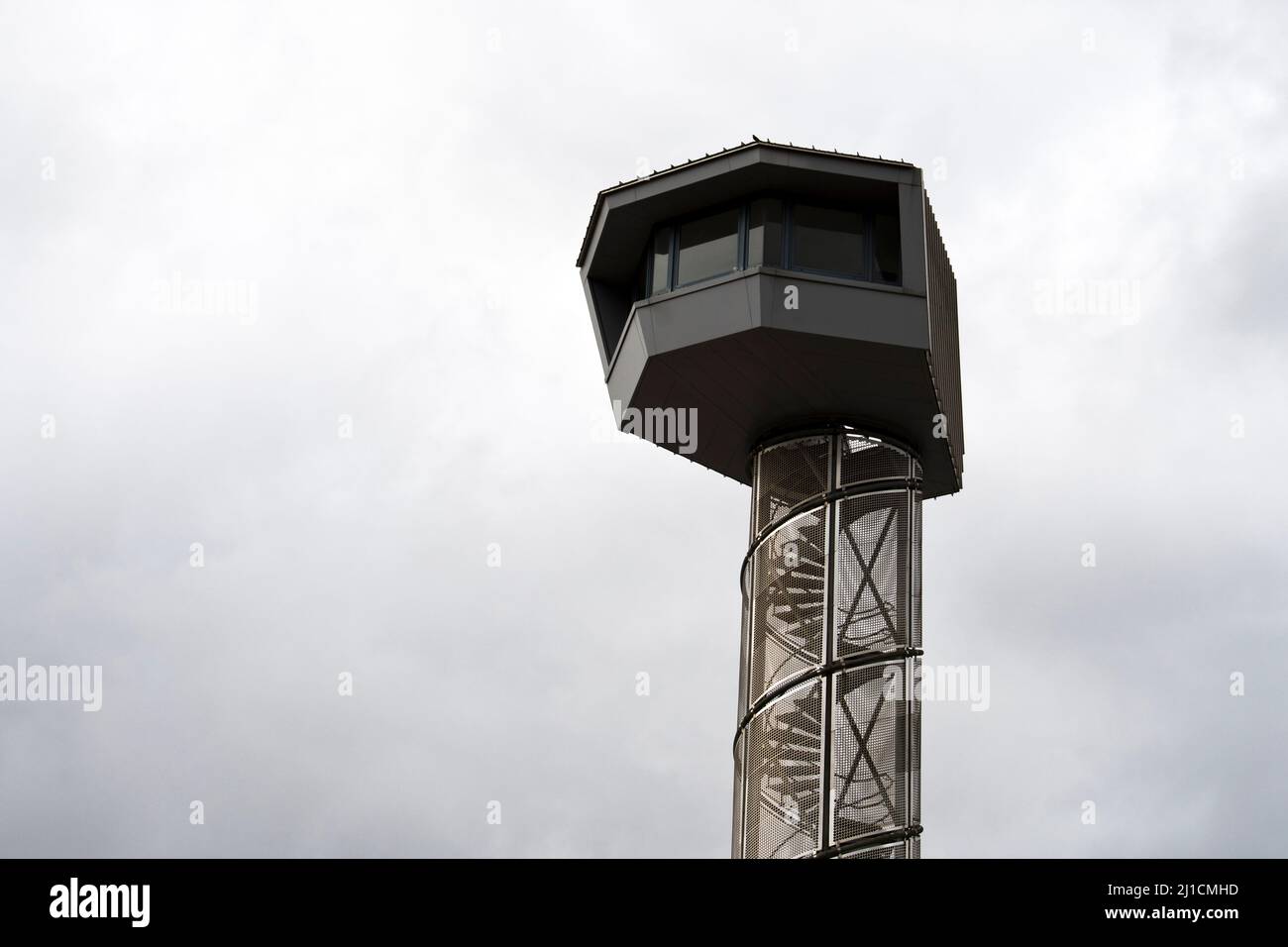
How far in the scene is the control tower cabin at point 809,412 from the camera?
31.6 m

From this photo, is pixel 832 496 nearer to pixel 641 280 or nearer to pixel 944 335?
pixel 944 335

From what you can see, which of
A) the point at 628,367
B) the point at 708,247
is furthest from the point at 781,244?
the point at 628,367

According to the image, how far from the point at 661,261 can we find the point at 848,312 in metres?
4.17

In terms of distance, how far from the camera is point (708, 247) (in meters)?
33.8

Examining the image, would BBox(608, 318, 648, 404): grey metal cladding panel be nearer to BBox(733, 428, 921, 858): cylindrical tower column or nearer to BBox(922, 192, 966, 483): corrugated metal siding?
BBox(733, 428, 921, 858): cylindrical tower column

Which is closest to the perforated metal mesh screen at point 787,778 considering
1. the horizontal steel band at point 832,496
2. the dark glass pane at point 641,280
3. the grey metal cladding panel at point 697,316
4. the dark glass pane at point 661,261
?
the horizontal steel band at point 832,496

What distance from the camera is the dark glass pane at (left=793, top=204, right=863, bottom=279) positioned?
33094 mm

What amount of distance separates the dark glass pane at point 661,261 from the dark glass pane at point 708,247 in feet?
0.85
